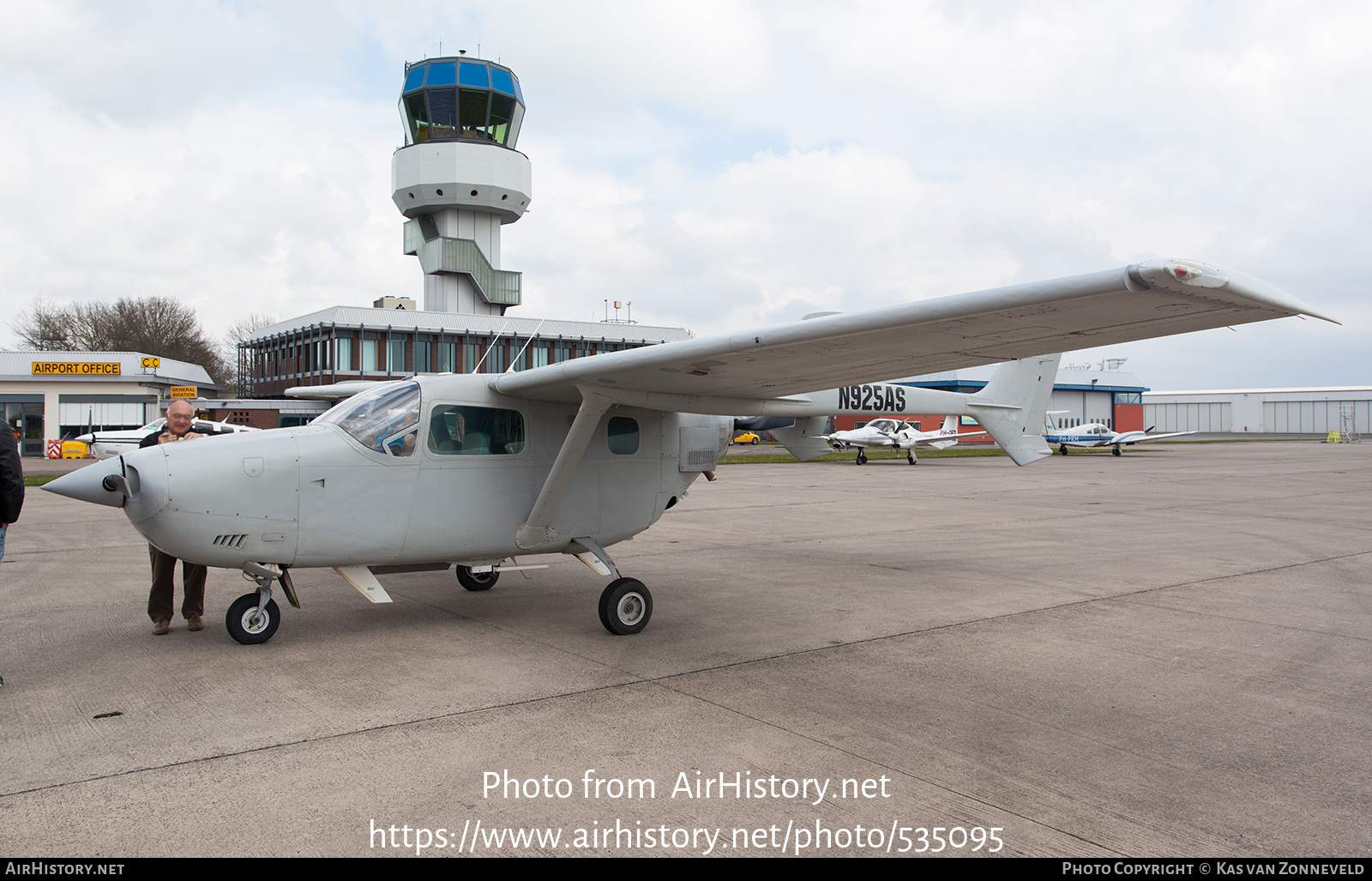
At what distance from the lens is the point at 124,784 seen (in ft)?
12.4

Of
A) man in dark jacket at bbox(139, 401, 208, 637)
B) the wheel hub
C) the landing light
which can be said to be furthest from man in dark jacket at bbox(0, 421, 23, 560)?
the landing light

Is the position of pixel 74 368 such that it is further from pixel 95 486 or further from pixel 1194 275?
pixel 1194 275

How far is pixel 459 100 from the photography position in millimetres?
46781

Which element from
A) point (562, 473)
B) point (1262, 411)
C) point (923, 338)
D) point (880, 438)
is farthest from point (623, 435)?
point (1262, 411)

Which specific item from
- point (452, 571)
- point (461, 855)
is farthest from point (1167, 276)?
point (452, 571)

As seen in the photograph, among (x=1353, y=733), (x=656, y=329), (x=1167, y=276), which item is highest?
(x=656, y=329)

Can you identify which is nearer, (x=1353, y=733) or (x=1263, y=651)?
(x=1353, y=733)

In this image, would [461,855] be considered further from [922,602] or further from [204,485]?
[922,602]

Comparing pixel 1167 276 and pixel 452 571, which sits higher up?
pixel 1167 276

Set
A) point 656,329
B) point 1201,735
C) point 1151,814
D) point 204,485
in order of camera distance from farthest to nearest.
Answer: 1. point 656,329
2. point 204,485
3. point 1201,735
4. point 1151,814

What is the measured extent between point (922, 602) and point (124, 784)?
6.57 m

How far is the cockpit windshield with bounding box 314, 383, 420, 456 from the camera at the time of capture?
6402mm

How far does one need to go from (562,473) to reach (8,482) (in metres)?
3.56

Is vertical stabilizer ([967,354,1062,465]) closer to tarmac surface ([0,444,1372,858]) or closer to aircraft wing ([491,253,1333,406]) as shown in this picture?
tarmac surface ([0,444,1372,858])
